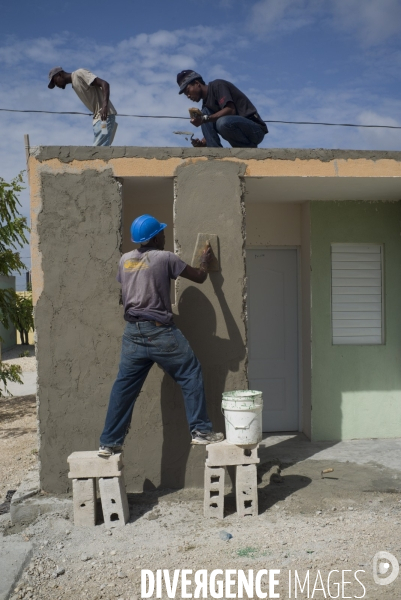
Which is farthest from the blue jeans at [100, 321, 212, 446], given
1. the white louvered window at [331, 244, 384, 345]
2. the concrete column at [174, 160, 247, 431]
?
the white louvered window at [331, 244, 384, 345]

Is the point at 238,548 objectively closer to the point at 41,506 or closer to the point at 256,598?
the point at 256,598

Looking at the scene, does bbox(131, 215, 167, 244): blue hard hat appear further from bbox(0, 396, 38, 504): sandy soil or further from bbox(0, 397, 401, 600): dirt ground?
bbox(0, 396, 38, 504): sandy soil

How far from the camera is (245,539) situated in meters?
4.08

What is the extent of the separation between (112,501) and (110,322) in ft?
4.74

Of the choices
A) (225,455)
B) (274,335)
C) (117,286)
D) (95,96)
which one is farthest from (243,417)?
(95,96)

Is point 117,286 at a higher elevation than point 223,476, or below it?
higher

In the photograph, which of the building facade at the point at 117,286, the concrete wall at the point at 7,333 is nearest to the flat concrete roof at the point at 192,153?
the building facade at the point at 117,286

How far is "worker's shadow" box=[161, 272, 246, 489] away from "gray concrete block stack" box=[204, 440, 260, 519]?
0.52 meters

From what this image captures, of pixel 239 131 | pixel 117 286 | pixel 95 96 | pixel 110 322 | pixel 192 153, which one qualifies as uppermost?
pixel 95 96

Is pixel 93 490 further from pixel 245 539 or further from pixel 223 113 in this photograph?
pixel 223 113

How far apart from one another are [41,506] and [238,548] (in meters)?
Result: 1.66

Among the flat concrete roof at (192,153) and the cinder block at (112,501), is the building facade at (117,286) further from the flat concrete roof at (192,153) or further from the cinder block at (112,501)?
the cinder block at (112,501)

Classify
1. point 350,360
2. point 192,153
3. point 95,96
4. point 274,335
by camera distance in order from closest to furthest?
1. point 192,153
2. point 95,96
3. point 350,360
4. point 274,335

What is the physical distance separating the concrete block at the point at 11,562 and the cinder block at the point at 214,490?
1332 mm
